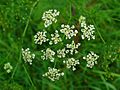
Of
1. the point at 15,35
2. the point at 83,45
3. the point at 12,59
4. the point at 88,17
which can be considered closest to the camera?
the point at 88,17

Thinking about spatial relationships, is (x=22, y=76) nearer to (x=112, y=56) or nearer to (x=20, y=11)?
(x=20, y=11)

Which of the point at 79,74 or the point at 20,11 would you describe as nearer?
the point at 20,11

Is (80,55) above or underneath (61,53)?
underneath

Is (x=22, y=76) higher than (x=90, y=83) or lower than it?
higher

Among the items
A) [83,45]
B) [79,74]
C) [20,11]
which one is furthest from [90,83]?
[20,11]

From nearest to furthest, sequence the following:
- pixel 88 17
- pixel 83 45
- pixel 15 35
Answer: pixel 88 17 → pixel 83 45 → pixel 15 35

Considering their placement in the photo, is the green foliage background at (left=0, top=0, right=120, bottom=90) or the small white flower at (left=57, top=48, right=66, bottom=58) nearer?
the small white flower at (left=57, top=48, right=66, bottom=58)

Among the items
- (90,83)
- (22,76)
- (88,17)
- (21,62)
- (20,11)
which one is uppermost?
(20,11)

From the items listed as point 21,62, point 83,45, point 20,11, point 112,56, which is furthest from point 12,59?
point 112,56

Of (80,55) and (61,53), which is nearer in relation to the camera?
(61,53)

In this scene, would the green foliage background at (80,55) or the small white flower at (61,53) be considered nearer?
the small white flower at (61,53)
